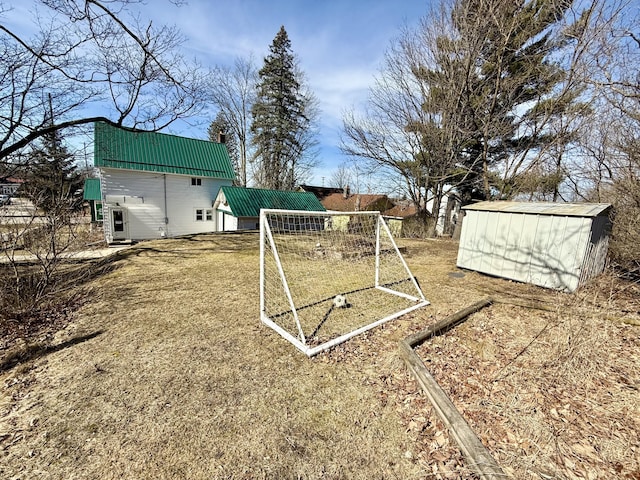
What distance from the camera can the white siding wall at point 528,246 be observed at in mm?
5316

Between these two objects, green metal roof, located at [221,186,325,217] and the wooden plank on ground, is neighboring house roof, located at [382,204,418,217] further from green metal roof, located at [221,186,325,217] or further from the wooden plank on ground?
the wooden plank on ground

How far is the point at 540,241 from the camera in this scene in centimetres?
575

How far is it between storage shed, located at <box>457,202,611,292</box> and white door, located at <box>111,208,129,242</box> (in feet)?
58.0

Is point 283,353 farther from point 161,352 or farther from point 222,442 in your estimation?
point 161,352

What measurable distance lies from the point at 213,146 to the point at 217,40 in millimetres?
11442

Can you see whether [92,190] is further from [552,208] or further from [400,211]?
[552,208]

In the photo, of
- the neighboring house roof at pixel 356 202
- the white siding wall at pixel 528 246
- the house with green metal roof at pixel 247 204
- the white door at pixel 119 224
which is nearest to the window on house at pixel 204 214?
the house with green metal roof at pixel 247 204

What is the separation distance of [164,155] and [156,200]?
3.06m

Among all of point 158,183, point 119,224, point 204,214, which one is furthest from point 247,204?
point 119,224

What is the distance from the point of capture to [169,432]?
88.7 inches

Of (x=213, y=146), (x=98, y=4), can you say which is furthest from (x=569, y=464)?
(x=213, y=146)

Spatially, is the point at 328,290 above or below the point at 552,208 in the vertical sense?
below

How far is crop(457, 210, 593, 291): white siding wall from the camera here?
5.32 m

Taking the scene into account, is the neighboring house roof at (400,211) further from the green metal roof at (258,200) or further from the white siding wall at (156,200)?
the white siding wall at (156,200)
